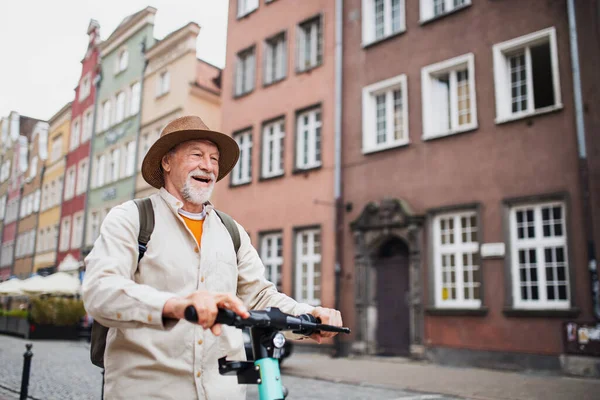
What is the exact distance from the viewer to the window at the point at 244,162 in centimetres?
2114

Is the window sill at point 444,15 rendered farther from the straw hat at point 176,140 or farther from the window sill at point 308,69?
the straw hat at point 176,140

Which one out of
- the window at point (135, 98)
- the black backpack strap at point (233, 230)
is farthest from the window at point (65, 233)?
the black backpack strap at point (233, 230)

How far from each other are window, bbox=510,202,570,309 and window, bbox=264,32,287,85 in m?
9.83

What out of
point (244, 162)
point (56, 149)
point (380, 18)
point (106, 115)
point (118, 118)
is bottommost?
point (244, 162)

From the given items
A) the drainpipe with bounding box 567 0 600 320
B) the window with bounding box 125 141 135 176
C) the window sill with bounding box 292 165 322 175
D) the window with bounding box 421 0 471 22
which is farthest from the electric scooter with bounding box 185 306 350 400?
the window with bounding box 125 141 135 176

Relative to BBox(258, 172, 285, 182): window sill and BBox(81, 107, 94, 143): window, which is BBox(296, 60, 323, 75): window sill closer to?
BBox(258, 172, 285, 182): window sill

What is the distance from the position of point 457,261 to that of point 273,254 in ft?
22.9

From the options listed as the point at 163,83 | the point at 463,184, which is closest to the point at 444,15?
the point at 463,184

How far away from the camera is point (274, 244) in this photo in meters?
19.6

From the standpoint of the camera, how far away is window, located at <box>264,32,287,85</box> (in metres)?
20.4

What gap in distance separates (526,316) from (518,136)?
12.1ft

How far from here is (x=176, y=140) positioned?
8.89 ft

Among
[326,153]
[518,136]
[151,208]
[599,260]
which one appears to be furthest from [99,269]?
[326,153]

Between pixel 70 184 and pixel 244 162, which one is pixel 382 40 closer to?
pixel 244 162
